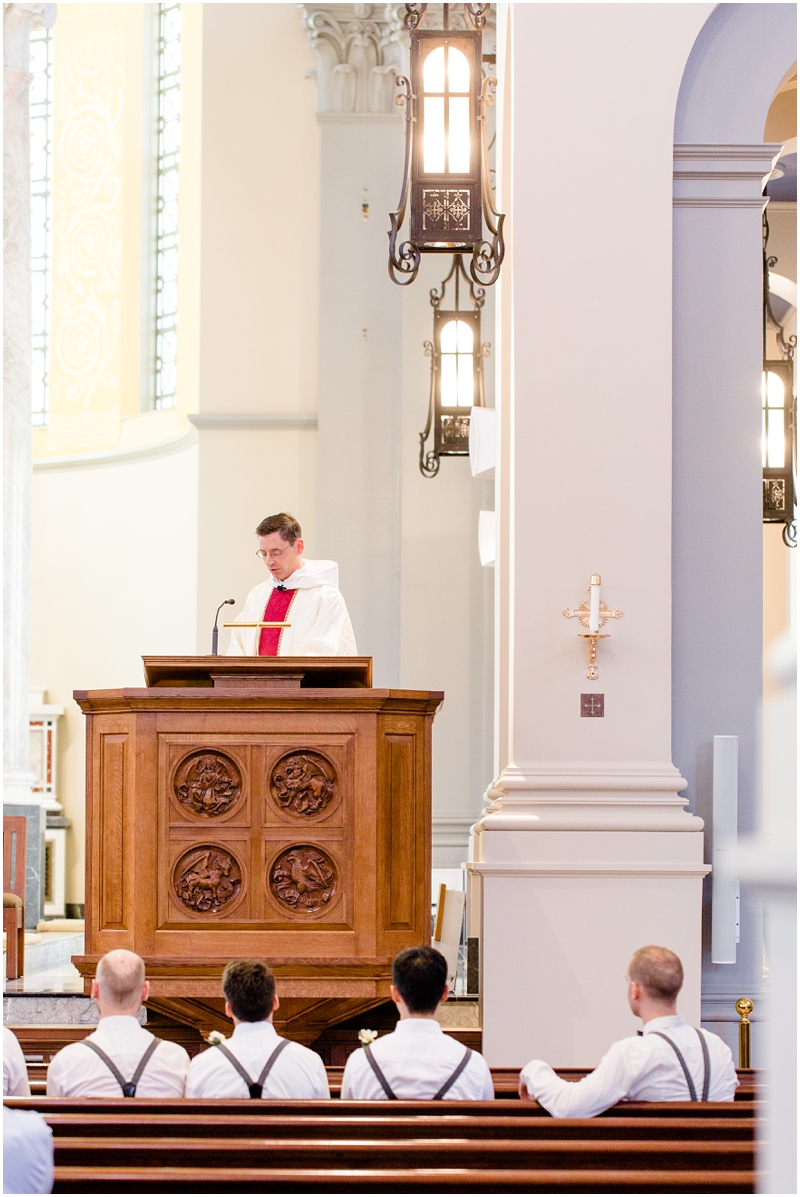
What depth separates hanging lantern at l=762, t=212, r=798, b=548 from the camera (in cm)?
1016

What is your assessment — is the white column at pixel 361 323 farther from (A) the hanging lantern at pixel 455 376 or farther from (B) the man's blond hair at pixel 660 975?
(B) the man's blond hair at pixel 660 975

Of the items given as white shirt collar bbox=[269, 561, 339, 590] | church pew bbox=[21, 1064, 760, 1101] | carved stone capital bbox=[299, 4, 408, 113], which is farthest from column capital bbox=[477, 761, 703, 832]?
carved stone capital bbox=[299, 4, 408, 113]

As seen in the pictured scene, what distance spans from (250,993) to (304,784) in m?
1.52

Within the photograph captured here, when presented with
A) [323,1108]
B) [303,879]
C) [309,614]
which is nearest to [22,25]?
[309,614]

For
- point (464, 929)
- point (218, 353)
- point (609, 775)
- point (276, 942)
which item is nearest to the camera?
point (276, 942)

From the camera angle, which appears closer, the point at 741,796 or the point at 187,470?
the point at 741,796

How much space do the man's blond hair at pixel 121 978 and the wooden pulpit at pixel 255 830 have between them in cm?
124

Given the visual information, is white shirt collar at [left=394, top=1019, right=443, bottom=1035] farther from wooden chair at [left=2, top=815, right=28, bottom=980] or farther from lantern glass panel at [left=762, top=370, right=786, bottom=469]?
lantern glass panel at [left=762, top=370, right=786, bottom=469]

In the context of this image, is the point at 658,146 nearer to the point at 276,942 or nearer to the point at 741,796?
the point at 741,796

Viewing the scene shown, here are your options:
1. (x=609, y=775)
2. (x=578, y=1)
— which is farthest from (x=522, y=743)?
(x=578, y=1)

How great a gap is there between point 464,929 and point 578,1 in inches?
222

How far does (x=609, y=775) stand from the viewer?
559 cm

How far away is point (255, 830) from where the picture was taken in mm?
5059

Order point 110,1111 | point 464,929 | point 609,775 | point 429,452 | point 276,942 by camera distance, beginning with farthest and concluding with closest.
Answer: point 429,452
point 464,929
point 609,775
point 276,942
point 110,1111
